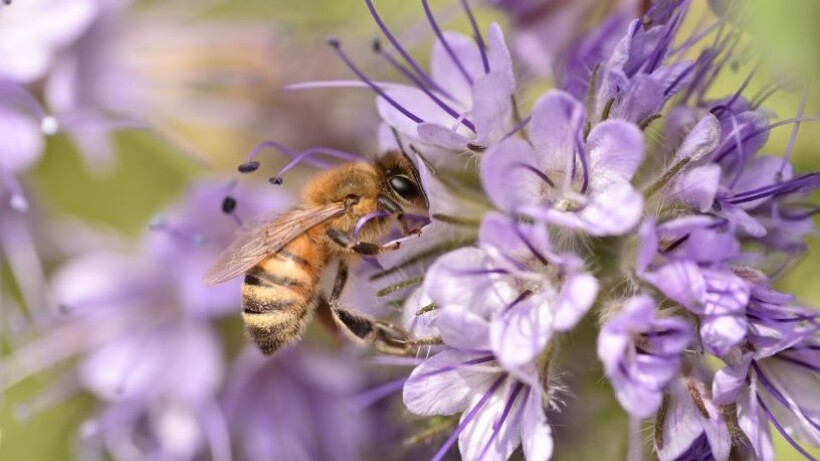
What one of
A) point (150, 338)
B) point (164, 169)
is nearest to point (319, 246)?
point (150, 338)

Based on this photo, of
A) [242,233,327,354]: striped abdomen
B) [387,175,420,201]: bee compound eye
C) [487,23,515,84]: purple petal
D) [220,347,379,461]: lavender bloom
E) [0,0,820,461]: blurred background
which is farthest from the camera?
[220,347,379,461]: lavender bloom

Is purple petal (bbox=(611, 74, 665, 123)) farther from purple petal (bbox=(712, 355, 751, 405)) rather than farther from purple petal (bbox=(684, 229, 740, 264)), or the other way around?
purple petal (bbox=(712, 355, 751, 405))

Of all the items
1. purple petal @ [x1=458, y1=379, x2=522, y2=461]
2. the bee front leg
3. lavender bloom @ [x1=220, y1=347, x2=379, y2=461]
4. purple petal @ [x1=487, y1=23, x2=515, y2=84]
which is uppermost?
purple petal @ [x1=487, y1=23, x2=515, y2=84]

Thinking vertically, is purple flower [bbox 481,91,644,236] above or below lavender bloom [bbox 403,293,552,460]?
above

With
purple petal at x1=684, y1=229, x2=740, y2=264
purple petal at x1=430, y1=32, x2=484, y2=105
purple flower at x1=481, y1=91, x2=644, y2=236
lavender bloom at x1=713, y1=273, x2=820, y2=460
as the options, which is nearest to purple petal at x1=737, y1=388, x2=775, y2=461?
lavender bloom at x1=713, y1=273, x2=820, y2=460

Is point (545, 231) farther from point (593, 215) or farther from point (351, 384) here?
point (351, 384)

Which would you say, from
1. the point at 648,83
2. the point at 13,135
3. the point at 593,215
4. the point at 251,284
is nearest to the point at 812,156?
the point at 648,83

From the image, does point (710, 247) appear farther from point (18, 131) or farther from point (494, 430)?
point (18, 131)

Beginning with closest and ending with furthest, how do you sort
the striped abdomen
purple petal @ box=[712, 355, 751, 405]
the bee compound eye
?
purple petal @ box=[712, 355, 751, 405] < the bee compound eye < the striped abdomen
